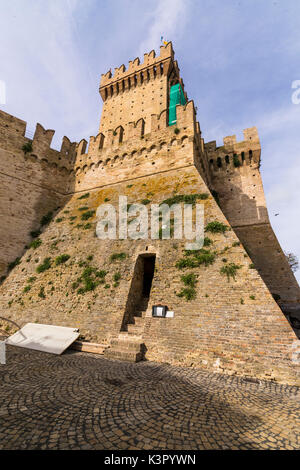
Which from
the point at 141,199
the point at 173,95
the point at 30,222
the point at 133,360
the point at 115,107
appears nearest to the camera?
the point at 133,360

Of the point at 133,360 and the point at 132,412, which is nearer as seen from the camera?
the point at 132,412

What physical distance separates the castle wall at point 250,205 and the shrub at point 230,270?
8.15 meters

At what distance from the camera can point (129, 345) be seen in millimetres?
7070

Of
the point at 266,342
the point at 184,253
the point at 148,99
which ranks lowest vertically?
the point at 266,342

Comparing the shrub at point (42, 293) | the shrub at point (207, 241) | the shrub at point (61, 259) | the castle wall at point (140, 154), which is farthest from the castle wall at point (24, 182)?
the shrub at point (207, 241)

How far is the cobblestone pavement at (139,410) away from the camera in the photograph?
2.75 metres

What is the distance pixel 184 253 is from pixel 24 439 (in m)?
7.24

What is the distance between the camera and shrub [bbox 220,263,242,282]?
7.54 meters

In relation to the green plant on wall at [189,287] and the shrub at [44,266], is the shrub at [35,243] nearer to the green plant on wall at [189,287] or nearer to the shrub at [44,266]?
the shrub at [44,266]

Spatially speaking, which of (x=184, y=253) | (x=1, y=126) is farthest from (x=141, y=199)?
(x=1, y=126)

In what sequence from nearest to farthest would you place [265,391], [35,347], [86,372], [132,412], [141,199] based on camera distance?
[132,412]
[265,391]
[86,372]
[35,347]
[141,199]

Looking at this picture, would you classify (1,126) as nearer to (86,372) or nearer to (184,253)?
(184,253)

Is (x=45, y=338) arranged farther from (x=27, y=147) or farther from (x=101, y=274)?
(x=27, y=147)

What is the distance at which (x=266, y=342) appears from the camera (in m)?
5.91
